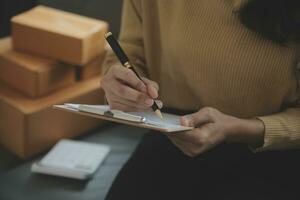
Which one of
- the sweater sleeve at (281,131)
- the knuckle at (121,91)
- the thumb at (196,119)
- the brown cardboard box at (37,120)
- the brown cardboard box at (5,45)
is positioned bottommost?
the brown cardboard box at (37,120)

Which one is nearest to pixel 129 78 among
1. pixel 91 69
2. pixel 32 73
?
pixel 32 73

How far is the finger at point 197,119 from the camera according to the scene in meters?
0.87

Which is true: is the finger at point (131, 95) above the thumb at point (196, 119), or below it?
above

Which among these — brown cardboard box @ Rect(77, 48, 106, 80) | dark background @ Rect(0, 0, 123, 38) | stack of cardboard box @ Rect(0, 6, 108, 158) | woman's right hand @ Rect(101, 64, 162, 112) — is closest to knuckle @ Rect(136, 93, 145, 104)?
woman's right hand @ Rect(101, 64, 162, 112)

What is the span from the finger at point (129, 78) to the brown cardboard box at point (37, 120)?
47 centimetres

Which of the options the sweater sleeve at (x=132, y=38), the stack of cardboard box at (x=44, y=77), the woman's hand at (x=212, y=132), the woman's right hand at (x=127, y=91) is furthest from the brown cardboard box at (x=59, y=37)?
the woman's hand at (x=212, y=132)

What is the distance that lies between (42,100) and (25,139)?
0.39 ft

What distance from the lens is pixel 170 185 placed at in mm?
993

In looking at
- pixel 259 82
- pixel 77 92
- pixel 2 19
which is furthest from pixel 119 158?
pixel 2 19

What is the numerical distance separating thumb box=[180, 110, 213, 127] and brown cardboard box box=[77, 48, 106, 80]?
67 centimetres

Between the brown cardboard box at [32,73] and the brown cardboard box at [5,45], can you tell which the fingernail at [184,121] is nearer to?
the brown cardboard box at [32,73]

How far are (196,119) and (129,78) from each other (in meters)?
0.15

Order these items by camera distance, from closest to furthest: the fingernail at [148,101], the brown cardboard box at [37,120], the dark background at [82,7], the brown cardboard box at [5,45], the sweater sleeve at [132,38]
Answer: the fingernail at [148,101], the sweater sleeve at [132,38], the brown cardboard box at [37,120], the brown cardboard box at [5,45], the dark background at [82,7]

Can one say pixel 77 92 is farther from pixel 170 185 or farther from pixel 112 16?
pixel 170 185
